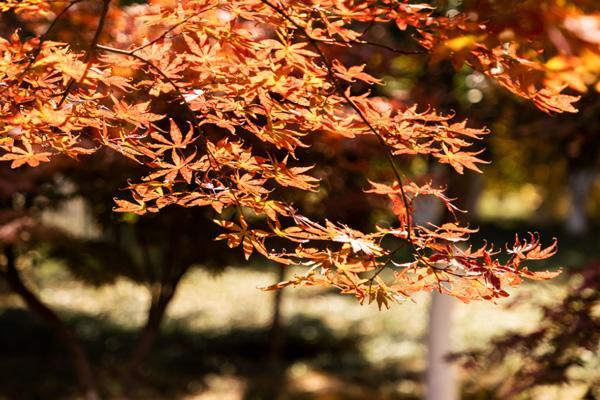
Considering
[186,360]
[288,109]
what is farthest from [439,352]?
[288,109]

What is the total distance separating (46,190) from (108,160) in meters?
1.01

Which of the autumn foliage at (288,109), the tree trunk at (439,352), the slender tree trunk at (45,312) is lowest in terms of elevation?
the tree trunk at (439,352)

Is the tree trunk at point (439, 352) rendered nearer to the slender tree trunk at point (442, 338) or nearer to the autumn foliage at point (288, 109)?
the slender tree trunk at point (442, 338)

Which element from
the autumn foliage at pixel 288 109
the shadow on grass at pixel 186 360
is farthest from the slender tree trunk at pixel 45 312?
the autumn foliage at pixel 288 109

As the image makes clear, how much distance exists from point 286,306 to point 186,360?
2965 mm

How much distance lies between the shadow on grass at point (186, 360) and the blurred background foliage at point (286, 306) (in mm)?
26

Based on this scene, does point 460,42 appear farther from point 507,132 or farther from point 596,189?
point 596,189

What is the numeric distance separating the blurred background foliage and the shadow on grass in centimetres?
3

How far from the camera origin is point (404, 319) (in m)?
10.3

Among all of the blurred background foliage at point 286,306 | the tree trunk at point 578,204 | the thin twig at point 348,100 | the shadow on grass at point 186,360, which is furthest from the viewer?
the tree trunk at point 578,204

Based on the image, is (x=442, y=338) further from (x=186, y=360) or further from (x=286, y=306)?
(x=286, y=306)

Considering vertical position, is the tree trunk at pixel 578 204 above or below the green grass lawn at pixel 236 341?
below

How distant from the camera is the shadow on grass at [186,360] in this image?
280 inches

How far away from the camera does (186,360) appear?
26.8ft
